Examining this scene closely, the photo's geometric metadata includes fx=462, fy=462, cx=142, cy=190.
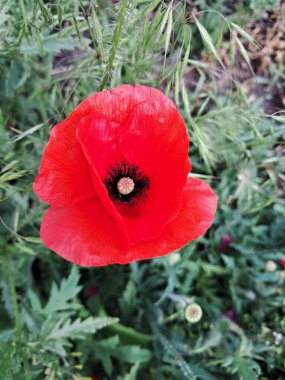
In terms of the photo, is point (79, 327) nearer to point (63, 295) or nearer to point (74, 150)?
point (63, 295)

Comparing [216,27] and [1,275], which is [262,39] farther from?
[1,275]

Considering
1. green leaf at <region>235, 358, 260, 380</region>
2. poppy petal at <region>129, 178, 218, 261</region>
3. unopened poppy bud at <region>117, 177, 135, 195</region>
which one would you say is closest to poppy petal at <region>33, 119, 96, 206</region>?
unopened poppy bud at <region>117, 177, 135, 195</region>

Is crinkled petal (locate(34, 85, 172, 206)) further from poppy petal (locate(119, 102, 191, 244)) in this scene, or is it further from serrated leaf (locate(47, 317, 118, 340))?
serrated leaf (locate(47, 317, 118, 340))

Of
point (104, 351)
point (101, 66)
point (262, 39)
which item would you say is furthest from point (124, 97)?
point (262, 39)

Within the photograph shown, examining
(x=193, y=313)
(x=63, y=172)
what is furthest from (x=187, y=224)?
(x=193, y=313)

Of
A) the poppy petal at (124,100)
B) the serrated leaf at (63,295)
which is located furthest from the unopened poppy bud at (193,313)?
the poppy petal at (124,100)

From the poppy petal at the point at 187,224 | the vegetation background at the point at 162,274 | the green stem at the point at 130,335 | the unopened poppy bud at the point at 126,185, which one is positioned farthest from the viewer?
the green stem at the point at 130,335

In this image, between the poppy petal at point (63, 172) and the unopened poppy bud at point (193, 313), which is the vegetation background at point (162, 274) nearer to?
the unopened poppy bud at point (193, 313)
